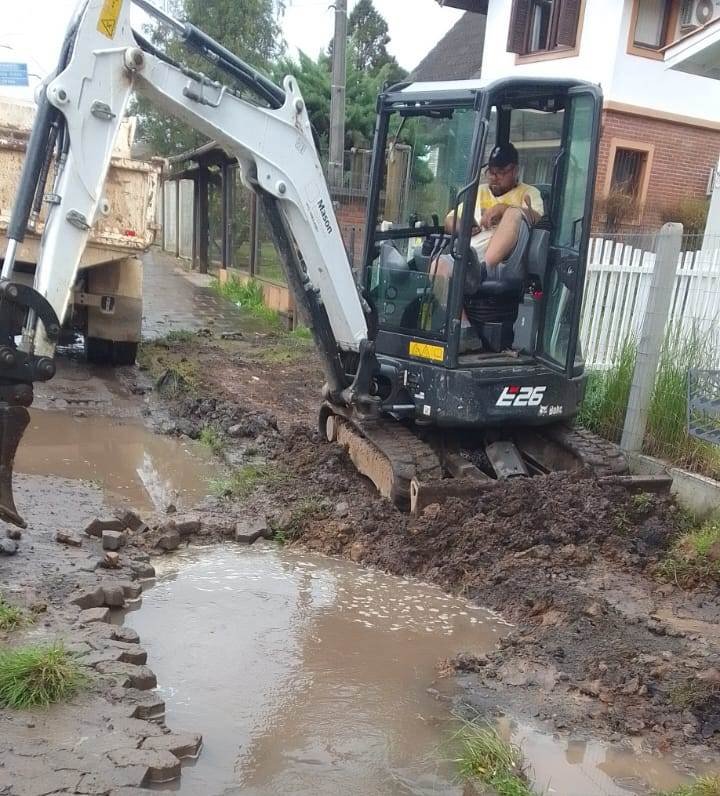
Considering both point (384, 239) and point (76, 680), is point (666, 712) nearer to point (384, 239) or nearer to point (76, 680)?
point (76, 680)

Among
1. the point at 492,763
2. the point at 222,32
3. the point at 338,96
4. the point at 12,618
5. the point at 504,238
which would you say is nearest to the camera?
the point at 492,763

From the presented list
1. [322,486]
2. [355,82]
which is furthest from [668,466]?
[355,82]

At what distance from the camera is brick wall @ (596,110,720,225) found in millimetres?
14430

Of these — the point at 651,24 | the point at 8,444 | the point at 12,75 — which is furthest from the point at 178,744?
the point at 651,24

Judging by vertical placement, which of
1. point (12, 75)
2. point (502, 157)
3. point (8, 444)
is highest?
point (12, 75)

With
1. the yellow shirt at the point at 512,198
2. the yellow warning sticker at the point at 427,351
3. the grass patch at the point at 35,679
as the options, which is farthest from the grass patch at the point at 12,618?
the yellow shirt at the point at 512,198

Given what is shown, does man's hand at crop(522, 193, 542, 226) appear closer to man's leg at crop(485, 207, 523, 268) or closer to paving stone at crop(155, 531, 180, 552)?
man's leg at crop(485, 207, 523, 268)

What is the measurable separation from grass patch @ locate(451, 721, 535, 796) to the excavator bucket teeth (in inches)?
95.8

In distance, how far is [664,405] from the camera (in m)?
5.89

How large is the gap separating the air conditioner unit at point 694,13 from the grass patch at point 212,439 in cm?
1194

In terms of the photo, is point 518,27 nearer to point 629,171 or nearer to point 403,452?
point 629,171

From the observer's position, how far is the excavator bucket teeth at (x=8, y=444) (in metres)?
3.93

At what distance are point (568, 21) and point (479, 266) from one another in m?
11.3

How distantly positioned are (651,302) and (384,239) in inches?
81.1
